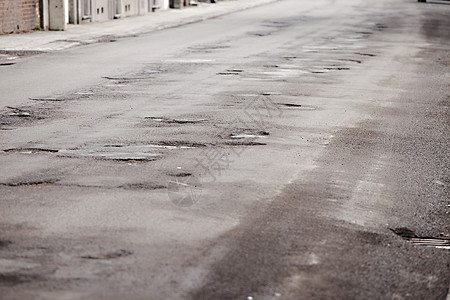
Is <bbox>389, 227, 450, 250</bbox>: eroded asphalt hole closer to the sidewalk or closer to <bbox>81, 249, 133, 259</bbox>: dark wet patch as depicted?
<bbox>81, 249, 133, 259</bbox>: dark wet patch

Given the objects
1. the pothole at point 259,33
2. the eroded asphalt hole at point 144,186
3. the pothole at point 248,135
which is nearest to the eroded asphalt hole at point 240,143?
the pothole at point 248,135

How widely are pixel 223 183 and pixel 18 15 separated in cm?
1997

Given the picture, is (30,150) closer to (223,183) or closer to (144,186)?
(144,186)

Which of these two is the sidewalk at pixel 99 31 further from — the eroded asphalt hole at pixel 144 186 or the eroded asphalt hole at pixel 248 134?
the eroded asphalt hole at pixel 144 186

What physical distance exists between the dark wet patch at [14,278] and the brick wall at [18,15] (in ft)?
69.1

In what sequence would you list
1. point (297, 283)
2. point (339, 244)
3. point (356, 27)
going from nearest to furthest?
point (297, 283)
point (339, 244)
point (356, 27)

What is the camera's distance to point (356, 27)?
1253 inches

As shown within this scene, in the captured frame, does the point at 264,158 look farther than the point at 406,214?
Yes

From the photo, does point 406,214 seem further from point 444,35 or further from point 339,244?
point 444,35

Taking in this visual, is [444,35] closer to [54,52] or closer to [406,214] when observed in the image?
[54,52]

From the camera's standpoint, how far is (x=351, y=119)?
12.2 metres

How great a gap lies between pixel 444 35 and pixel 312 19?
322 inches

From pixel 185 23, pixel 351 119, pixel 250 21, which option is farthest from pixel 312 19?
pixel 351 119

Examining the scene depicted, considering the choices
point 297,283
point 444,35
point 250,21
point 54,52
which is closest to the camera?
point 297,283
